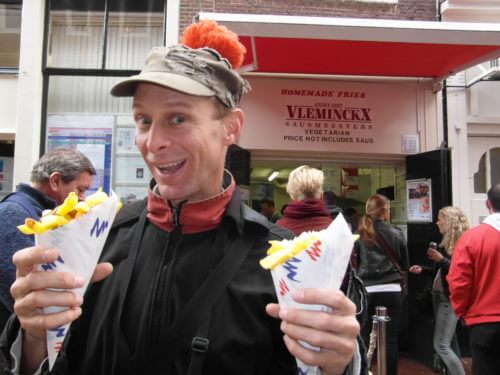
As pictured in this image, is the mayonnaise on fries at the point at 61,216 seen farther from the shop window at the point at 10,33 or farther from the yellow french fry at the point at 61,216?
the shop window at the point at 10,33

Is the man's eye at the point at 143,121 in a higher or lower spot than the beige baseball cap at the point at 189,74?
lower

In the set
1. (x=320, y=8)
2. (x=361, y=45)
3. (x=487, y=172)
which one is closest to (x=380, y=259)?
(x=361, y=45)

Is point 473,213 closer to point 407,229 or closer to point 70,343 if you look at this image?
point 407,229

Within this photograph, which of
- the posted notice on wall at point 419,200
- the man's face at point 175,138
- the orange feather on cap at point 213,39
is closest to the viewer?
the man's face at point 175,138

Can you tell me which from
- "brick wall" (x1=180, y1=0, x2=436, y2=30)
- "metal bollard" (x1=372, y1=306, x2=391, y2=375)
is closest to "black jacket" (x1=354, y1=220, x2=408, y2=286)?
"metal bollard" (x1=372, y1=306, x2=391, y2=375)

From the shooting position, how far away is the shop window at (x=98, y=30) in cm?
749

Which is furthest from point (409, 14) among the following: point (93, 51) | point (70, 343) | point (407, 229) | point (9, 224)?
point (70, 343)

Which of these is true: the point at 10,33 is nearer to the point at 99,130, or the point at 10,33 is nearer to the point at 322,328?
the point at 99,130

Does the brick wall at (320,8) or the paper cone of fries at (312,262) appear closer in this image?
the paper cone of fries at (312,262)

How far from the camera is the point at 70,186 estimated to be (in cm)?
343

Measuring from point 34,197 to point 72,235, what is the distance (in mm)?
2176

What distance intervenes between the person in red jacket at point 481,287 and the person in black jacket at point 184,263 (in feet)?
10.1

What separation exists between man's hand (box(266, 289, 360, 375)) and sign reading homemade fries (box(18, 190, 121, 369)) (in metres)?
0.58

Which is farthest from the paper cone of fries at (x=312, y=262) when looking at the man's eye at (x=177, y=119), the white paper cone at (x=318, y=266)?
the man's eye at (x=177, y=119)
